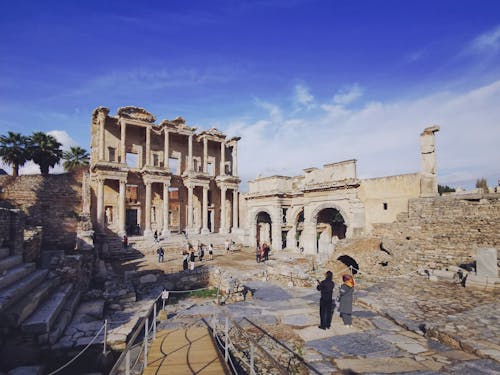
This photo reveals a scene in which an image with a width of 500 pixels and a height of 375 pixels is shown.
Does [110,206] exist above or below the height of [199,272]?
above

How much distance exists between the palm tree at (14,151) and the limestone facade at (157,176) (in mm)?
5586

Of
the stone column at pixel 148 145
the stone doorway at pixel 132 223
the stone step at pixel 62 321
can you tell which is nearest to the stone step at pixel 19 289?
the stone step at pixel 62 321

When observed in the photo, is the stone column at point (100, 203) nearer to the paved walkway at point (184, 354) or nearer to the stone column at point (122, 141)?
the stone column at point (122, 141)

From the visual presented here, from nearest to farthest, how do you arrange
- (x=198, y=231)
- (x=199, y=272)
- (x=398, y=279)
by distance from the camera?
(x=398, y=279), (x=199, y=272), (x=198, y=231)

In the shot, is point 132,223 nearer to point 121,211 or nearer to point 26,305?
point 121,211

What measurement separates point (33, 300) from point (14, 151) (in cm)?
2484

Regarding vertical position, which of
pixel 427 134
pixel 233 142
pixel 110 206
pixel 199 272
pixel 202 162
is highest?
pixel 233 142

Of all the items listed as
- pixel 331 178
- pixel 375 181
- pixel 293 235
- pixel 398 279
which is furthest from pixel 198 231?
pixel 398 279

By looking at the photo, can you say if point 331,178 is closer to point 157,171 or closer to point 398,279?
point 398,279

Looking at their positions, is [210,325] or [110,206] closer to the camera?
[210,325]

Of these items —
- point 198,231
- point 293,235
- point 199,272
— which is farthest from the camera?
point 198,231

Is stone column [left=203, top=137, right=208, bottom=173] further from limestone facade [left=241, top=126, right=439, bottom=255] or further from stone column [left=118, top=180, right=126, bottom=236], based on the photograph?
stone column [left=118, top=180, right=126, bottom=236]

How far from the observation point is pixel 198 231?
32500 mm

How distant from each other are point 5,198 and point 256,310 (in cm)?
1731
